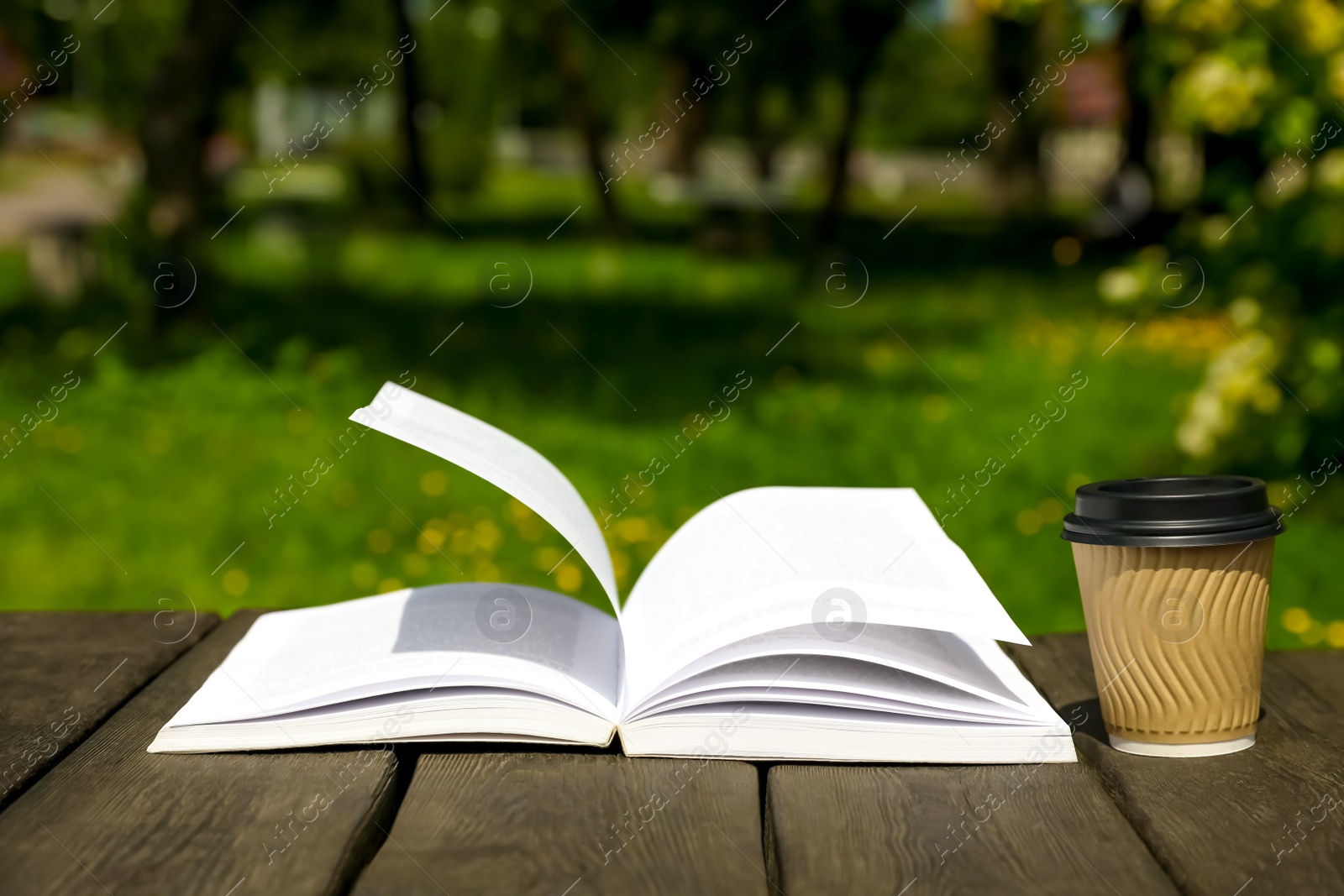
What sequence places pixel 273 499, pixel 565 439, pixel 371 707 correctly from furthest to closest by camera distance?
pixel 565 439 → pixel 273 499 → pixel 371 707

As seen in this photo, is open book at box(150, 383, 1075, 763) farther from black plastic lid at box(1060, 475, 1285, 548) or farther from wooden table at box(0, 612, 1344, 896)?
black plastic lid at box(1060, 475, 1285, 548)

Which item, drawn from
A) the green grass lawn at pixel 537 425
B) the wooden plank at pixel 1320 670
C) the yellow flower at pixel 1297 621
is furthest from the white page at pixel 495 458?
the yellow flower at pixel 1297 621

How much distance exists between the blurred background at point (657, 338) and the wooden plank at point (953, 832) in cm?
249

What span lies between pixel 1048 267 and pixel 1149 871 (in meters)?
11.2

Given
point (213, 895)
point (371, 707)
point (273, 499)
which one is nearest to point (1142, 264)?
point (273, 499)

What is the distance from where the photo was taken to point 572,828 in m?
1.15

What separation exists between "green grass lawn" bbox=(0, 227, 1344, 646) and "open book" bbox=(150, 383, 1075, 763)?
221 centimetres

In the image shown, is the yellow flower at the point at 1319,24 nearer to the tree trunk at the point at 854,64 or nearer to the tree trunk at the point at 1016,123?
the tree trunk at the point at 854,64

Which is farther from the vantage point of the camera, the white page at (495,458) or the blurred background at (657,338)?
the blurred background at (657,338)

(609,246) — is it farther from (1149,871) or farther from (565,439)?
(1149,871)

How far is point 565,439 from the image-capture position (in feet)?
17.4

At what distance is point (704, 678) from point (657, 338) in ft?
21.1

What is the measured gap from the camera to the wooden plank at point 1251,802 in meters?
1.07

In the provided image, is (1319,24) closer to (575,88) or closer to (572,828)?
(572,828)
